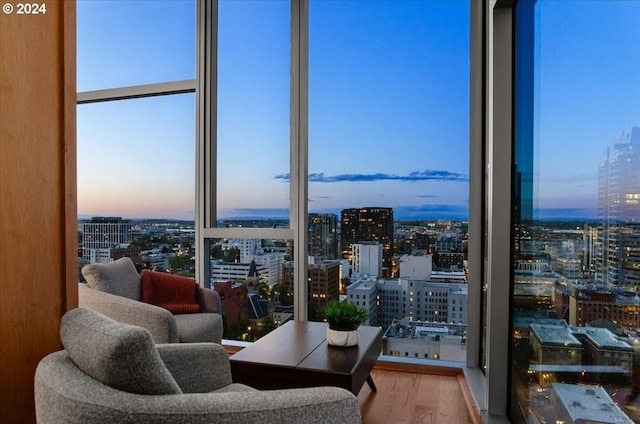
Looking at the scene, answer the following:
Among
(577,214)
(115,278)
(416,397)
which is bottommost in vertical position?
(416,397)

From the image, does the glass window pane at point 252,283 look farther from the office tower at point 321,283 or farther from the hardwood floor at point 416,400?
the hardwood floor at point 416,400

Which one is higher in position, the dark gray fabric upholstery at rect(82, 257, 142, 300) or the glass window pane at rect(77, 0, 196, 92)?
the glass window pane at rect(77, 0, 196, 92)

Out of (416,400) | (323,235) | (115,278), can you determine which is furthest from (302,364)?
(115,278)

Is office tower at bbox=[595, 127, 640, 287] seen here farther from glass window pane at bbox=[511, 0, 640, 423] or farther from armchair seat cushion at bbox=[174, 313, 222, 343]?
armchair seat cushion at bbox=[174, 313, 222, 343]

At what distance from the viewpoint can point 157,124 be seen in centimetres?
391

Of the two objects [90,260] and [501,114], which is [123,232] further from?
[501,114]

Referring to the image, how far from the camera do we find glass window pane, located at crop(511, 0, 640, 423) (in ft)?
3.74

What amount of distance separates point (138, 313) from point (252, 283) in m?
1.27

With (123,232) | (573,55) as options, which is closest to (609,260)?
(573,55)

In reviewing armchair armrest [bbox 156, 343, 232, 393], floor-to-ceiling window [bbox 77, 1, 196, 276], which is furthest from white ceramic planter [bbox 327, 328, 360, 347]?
floor-to-ceiling window [bbox 77, 1, 196, 276]

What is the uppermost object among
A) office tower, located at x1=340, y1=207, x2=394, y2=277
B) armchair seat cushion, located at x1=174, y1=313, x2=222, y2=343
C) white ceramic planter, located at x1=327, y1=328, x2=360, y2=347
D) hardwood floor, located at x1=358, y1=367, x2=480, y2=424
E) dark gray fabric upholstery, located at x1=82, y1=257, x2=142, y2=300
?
office tower, located at x1=340, y1=207, x2=394, y2=277

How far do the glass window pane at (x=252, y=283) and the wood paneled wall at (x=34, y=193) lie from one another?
2234mm

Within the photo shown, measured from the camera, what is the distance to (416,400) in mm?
2564

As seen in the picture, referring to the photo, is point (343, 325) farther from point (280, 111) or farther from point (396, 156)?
point (280, 111)
